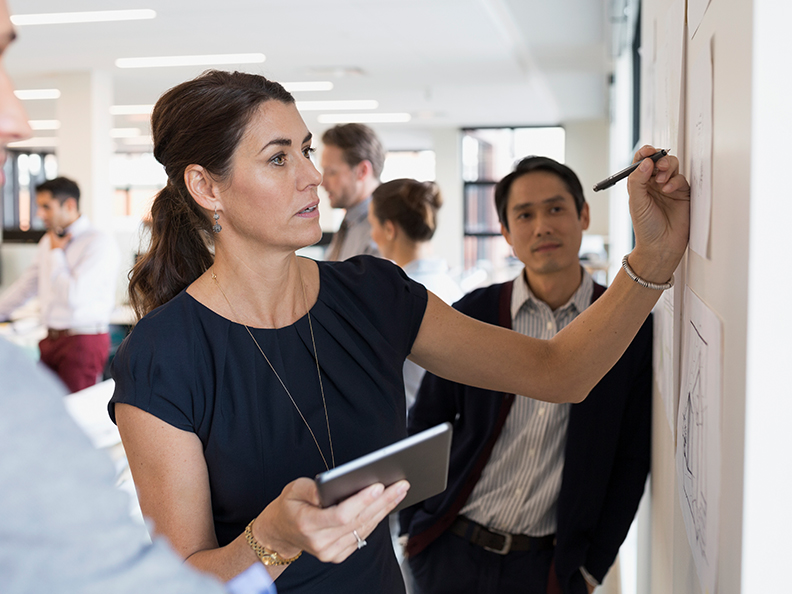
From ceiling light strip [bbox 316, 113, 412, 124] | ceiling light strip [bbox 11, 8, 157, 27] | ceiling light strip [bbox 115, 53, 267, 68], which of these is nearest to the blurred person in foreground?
ceiling light strip [bbox 11, 8, 157, 27]

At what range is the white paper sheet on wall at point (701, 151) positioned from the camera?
797 millimetres

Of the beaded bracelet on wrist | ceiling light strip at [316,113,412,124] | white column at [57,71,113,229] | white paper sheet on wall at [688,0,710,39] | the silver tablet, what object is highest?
ceiling light strip at [316,113,412,124]

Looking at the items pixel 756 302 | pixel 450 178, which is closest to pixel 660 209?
pixel 756 302

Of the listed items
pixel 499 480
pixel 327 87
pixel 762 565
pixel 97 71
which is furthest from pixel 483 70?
pixel 762 565

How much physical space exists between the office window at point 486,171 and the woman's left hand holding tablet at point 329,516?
12140 mm

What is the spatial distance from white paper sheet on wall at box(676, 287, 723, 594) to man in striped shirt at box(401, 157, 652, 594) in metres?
0.65

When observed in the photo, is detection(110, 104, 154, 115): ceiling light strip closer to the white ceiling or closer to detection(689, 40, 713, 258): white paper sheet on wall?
the white ceiling

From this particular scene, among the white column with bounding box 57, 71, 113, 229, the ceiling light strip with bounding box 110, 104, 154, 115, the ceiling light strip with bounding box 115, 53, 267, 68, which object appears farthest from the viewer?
the ceiling light strip with bounding box 110, 104, 154, 115

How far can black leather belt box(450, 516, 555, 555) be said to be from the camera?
5.65ft

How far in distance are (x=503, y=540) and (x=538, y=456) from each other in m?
0.21

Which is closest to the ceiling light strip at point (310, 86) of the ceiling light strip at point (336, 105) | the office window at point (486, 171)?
the ceiling light strip at point (336, 105)

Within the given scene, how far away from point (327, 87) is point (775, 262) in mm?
8756

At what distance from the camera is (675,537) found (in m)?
1.19

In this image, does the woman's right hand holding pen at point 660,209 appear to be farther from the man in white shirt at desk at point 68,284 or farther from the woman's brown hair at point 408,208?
the man in white shirt at desk at point 68,284
